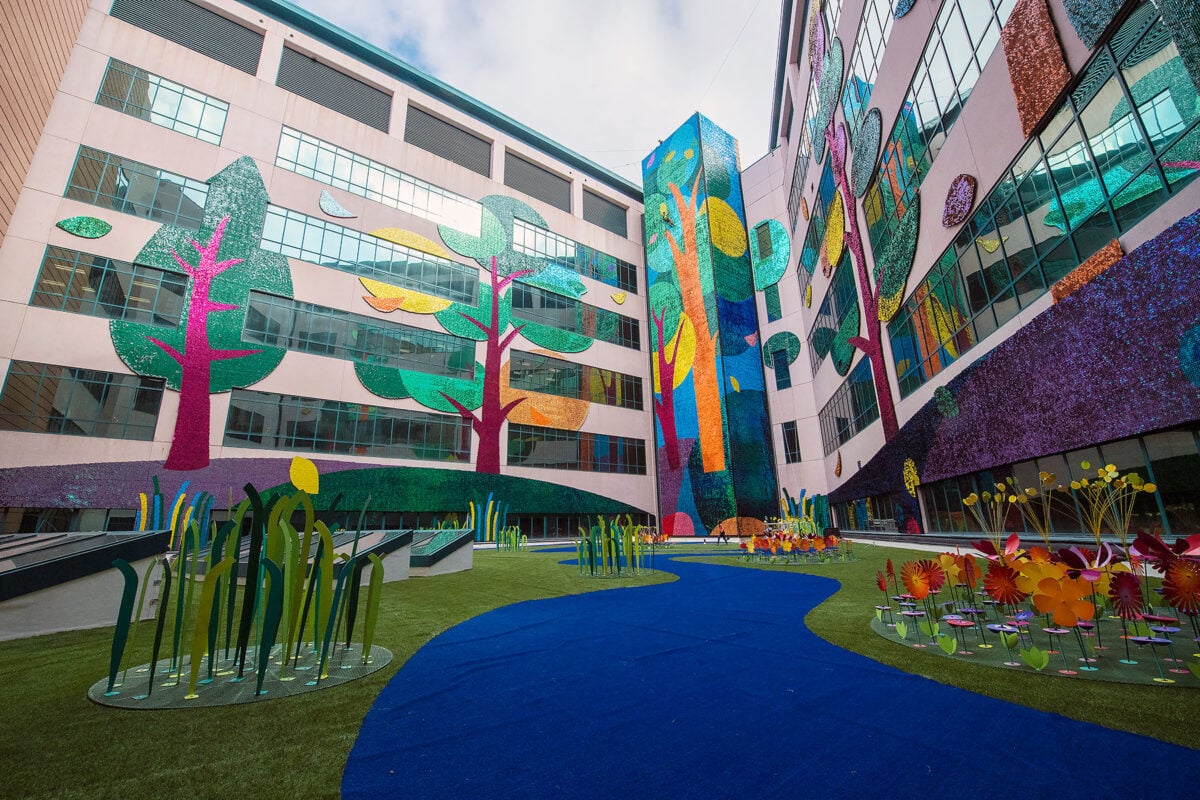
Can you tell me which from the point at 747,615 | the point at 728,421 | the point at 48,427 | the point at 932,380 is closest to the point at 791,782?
the point at 747,615

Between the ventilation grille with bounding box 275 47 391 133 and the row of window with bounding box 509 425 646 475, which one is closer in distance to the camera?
the ventilation grille with bounding box 275 47 391 133

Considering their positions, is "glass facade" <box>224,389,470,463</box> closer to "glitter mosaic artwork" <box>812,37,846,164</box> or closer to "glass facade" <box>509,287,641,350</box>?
"glass facade" <box>509,287,641,350</box>

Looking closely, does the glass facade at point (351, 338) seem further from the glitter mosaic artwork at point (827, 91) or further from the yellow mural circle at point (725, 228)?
the glitter mosaic artwork at point (827, 91)

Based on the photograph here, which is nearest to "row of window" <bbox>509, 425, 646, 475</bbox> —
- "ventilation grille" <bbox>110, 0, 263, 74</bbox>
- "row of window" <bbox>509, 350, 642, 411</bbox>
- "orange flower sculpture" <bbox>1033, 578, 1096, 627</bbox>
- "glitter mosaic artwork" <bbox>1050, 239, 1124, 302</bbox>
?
"row of window" <bbox>509, 350, 642, 411</bbox>

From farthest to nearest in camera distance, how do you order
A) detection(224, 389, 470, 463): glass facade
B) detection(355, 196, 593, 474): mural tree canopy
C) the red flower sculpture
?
detection(355, 196, 593, 474): mural tree canopy
detection(224, 389, 470, 463): glass facade
the red flower sculpture

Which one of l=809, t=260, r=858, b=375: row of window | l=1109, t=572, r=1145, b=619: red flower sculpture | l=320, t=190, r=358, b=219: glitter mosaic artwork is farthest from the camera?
l=320, t=190, r=358, b=219: glitter mosaic artwork

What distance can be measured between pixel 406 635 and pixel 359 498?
17.8 meters

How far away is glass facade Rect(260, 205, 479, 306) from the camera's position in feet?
68.7

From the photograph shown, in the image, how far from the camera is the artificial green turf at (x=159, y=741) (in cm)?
202

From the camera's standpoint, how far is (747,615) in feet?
18.1

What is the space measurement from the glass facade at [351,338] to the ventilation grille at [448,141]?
1058 centimetres

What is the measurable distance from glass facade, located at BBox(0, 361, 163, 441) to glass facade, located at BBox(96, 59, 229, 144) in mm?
10254

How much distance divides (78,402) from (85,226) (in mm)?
6135

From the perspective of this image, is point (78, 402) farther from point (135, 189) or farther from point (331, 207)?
point (331, 207)
